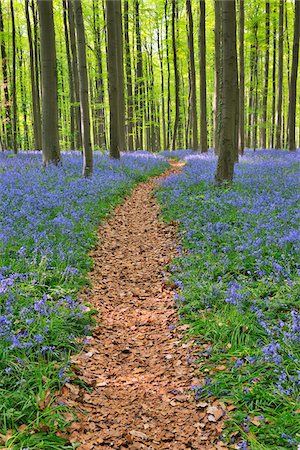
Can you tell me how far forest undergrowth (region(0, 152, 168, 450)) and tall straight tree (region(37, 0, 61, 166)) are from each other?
2.72 m

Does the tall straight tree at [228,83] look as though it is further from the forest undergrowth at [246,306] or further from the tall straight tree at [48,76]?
the tall straight tree at [48,76]

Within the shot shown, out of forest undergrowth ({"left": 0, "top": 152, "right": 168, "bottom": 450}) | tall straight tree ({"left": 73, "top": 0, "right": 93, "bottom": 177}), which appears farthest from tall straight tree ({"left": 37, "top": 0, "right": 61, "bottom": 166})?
forest undergrowth ({"left": 0, "top": 152, "right": 168, "bottom": 450})

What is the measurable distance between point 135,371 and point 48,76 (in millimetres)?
11206

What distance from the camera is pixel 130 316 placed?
19.2 feet

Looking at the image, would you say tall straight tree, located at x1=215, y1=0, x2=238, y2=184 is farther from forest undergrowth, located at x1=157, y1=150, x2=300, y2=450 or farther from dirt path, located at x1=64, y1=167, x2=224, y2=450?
dirt path, located at x1=64, y1=167, x2=224, y2=450

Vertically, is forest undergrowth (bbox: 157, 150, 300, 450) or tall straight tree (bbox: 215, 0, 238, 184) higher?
tall straight tree (bbox: 215, 0, 238, 184)

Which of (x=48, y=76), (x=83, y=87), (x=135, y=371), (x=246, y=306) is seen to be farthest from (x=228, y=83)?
(x=135, y=371)

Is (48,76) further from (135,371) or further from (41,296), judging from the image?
(135,371)

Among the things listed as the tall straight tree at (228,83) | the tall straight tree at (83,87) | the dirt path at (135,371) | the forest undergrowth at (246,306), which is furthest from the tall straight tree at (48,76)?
the dirt path at (135,371)

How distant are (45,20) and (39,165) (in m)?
4.93

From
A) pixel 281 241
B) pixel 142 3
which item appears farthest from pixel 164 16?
pixel 281 241

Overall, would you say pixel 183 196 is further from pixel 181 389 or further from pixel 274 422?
pixel 274 422

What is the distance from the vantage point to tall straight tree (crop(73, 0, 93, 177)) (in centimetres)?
1185

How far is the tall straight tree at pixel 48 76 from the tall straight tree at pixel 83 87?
1400mm
